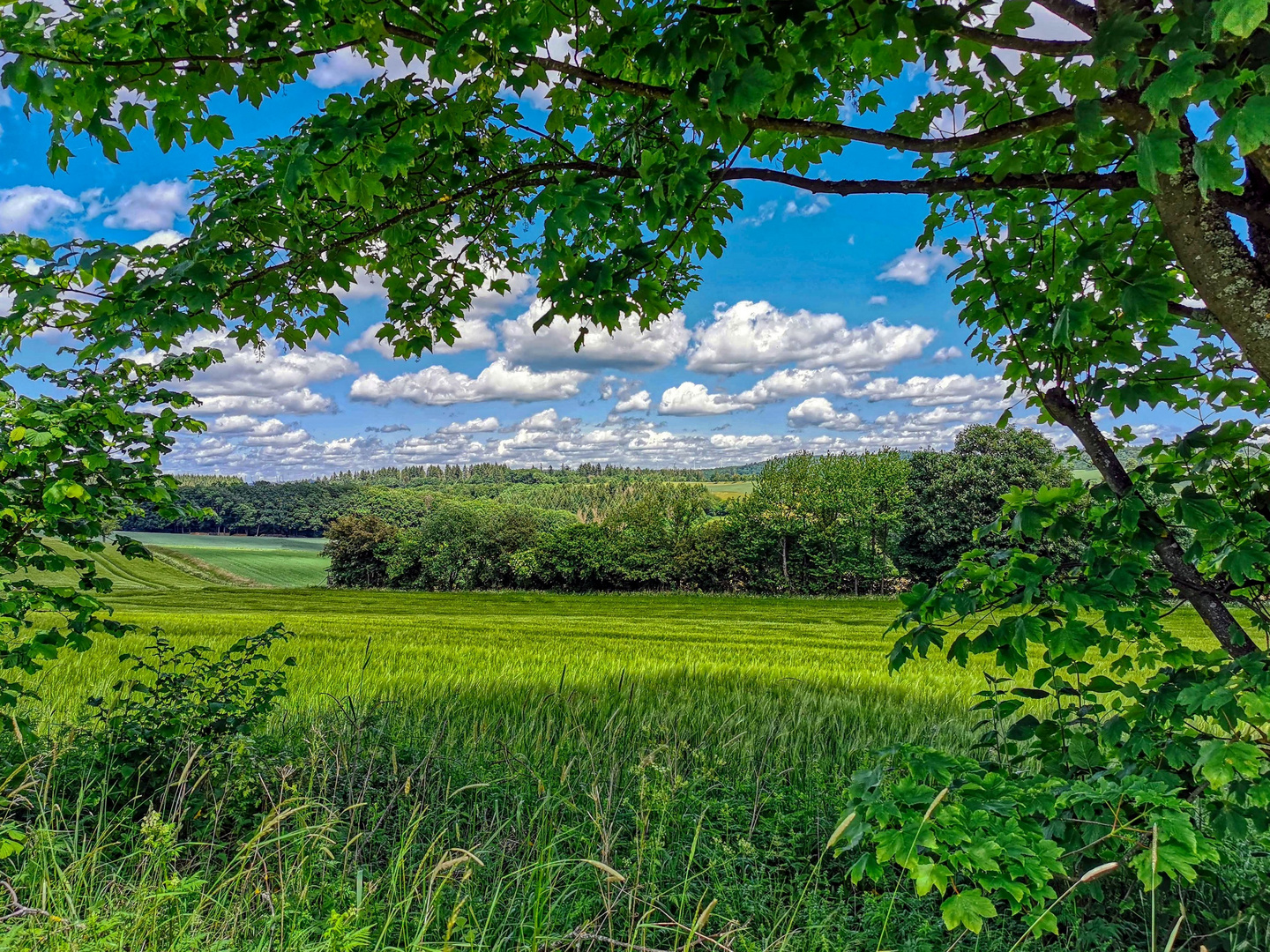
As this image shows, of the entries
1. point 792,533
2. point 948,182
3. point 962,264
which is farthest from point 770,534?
point 948,182

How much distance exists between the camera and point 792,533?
3325 cm

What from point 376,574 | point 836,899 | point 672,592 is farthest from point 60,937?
point 376,574

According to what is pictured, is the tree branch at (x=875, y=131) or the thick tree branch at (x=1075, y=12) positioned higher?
the thick tree branch at (x=1075, y=12)

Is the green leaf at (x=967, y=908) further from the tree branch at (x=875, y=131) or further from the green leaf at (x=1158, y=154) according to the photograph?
the tree branch at (x=875, y=131)

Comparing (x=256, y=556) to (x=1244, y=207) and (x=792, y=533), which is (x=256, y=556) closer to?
(x=792, y=533)

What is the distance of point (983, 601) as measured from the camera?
249 cm

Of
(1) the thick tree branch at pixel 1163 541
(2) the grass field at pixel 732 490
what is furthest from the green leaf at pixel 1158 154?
(2) the grass field at pixel 732 490

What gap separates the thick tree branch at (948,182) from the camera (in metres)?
2.33

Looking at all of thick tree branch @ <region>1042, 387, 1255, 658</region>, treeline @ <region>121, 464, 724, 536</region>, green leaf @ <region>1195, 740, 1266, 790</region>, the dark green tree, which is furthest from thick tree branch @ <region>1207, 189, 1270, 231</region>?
treeline @ <region>121, 464, 724, 536</region>

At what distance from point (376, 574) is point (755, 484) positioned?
28774 millimetres

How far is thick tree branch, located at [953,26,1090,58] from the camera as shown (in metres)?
2.11

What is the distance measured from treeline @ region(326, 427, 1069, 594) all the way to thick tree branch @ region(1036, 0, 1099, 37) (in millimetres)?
30080

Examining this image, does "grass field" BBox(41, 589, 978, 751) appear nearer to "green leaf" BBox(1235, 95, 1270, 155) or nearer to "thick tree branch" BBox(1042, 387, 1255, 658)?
"thick tree branch" BBox(1042, 387, 1255, 658)

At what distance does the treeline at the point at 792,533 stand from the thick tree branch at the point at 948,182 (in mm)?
29863
